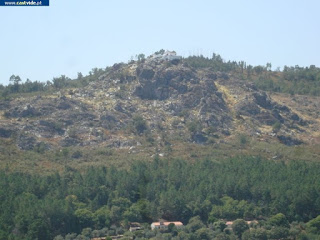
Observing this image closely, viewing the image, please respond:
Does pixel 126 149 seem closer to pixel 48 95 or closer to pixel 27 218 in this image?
pixel 48 95

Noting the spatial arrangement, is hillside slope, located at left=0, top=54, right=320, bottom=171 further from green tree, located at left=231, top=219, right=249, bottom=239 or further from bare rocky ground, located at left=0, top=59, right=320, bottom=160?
green tree, located at left=231, top=219, right=249, bottom=239

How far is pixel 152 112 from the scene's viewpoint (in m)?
121

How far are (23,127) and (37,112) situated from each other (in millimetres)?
6056

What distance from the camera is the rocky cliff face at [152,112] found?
110062 millimetres

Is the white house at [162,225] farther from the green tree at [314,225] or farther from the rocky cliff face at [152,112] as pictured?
the rocky cliff face at [152,112]

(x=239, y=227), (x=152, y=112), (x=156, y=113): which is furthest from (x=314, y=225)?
(x=152, y=112)

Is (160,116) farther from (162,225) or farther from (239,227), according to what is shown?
(239,227)

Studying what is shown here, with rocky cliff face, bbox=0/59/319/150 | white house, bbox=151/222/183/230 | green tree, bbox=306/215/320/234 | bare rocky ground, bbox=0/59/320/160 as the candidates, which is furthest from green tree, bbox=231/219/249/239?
rocky cliff face, bbox=0/59/319/150

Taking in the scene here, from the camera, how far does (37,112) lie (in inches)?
4464

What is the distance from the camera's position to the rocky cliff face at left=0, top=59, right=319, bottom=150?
361ft

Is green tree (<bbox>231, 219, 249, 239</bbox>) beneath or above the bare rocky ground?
beneath

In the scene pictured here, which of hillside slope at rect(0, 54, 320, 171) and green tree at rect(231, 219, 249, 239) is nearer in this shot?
green tree at rect(231, 219, 249, 239)

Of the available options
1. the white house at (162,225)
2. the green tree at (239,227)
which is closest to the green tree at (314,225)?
the green tree at (239,227)

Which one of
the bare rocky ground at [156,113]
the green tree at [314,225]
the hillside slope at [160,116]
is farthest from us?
the bare rocky ground at [156,113]
